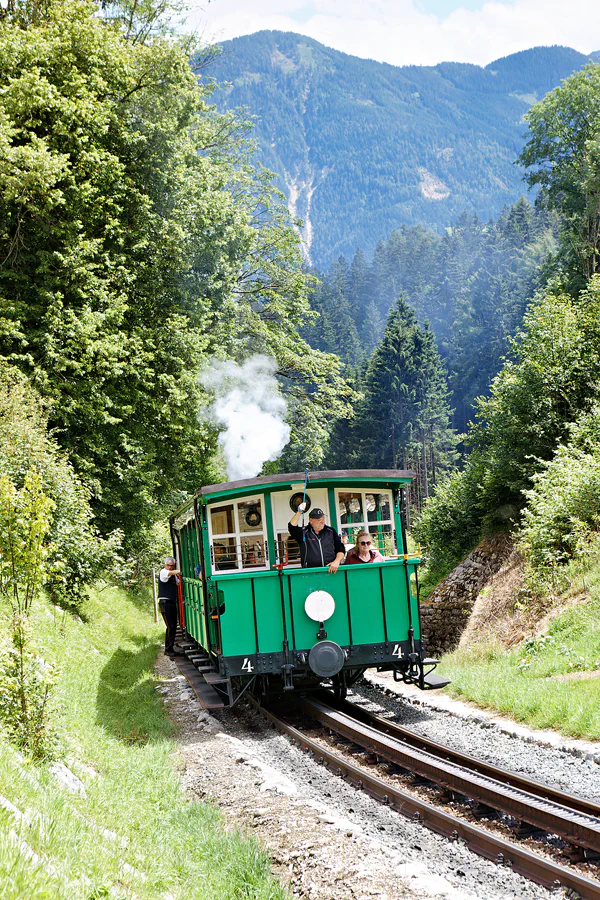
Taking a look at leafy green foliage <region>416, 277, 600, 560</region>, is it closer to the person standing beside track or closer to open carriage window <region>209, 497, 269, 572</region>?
the person standing beside track

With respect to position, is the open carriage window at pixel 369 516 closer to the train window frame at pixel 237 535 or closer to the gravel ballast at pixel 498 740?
the train window frame at pixel 237 535

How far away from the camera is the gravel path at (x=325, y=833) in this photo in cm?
555

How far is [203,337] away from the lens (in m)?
23.2

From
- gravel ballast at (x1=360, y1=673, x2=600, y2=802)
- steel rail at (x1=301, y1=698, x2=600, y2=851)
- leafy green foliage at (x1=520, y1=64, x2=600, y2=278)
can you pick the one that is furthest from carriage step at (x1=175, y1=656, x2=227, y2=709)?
leafy green foliage at (x1=520, y1=64, x2=600, y2=278)

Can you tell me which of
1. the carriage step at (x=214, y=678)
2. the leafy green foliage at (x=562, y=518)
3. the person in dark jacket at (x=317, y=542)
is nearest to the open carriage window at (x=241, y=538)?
the person in dark jacket at (x=317, y=542)

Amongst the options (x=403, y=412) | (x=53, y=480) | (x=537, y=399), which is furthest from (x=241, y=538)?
(x=403, y=412)

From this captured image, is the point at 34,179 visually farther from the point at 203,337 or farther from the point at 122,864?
the point at 122,864

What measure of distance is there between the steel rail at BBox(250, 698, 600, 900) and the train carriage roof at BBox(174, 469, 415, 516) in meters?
3.61

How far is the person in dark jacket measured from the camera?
37.0ft

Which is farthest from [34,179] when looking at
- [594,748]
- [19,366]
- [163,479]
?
[594,748]

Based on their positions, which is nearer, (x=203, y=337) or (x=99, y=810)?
(x=99, y=810)

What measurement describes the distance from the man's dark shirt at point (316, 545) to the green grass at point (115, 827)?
3.01m

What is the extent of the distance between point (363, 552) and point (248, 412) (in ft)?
37.8

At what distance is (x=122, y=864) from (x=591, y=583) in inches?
431
